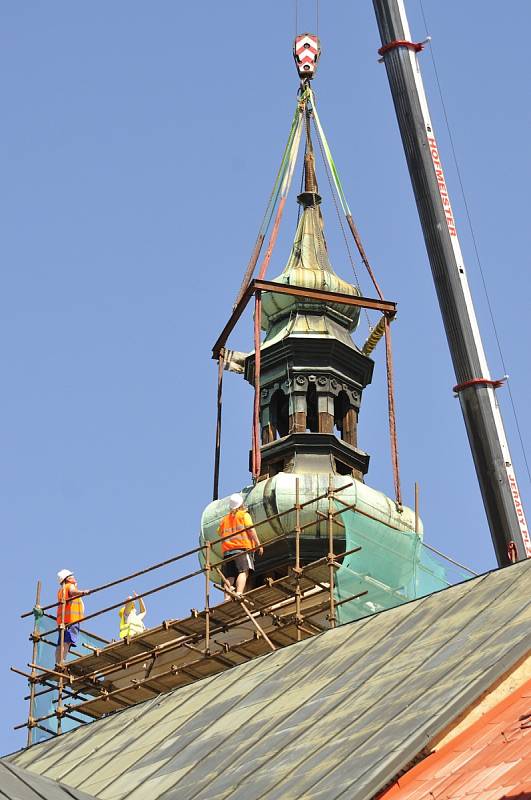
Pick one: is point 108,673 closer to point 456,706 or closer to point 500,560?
point 500,560

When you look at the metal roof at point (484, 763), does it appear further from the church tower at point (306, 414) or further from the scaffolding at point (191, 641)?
the church tower at point (306, 414)

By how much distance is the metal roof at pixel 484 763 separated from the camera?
1952 cm

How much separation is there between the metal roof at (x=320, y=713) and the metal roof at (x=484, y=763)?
0.27m

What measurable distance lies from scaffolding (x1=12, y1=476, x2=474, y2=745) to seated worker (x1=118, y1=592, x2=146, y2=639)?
126cm

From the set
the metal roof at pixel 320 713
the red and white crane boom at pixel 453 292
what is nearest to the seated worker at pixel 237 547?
the metal roof at pixel 320 713

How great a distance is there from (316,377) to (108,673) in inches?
437

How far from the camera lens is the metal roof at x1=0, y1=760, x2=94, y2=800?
24.0 m

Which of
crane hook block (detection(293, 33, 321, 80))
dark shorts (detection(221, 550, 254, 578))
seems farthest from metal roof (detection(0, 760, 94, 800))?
crane hook block (detection(293, 33, 321, 80))

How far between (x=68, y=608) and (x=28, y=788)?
41.2ft

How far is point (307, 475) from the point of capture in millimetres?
42656

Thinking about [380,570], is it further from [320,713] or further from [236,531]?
[320,713]

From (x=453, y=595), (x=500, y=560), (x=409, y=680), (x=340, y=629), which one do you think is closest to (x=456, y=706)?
(x=409, y=680)

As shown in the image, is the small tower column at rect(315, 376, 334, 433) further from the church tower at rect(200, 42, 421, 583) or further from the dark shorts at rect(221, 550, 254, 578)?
the dark shorts at rect(221, 550, 254, 578)

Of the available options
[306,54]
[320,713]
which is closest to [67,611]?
[320,713]
